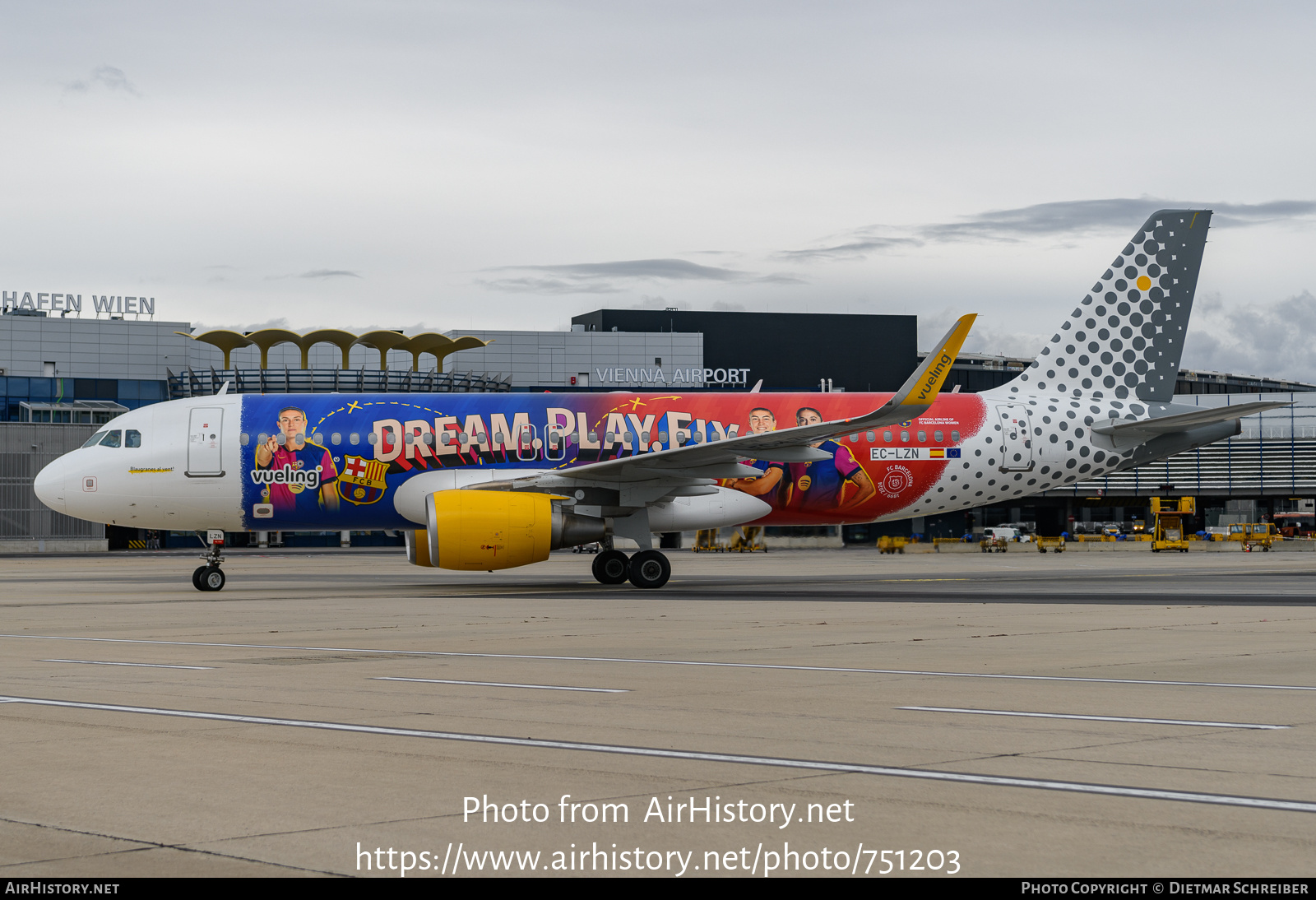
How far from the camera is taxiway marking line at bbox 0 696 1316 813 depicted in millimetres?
5602

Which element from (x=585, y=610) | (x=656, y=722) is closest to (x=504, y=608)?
(x=585, y=610)

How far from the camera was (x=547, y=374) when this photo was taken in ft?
277

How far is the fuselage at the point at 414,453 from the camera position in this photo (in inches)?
1048

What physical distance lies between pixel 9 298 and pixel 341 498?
202 feet

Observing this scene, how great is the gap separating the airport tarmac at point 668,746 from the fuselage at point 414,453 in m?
9.61

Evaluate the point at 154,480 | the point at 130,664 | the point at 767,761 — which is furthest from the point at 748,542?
the point at 767,761

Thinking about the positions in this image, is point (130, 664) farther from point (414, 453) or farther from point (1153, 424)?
point (1153, 424)

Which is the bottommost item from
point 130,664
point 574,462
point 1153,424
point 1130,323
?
point 130,664

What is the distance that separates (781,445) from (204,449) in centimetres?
1204

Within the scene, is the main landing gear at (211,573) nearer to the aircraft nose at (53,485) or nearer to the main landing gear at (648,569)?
the aircraft nose at (53,485)

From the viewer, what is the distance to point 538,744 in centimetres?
725

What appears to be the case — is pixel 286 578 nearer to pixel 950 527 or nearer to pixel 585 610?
pixel 585 610

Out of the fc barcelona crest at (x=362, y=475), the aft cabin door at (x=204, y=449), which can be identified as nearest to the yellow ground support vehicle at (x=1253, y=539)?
the fc barcelona crest at (x=362, y=475)
